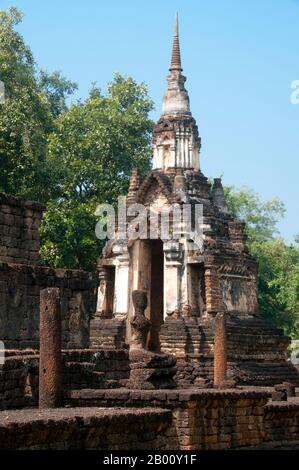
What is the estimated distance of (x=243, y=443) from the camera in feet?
44.2

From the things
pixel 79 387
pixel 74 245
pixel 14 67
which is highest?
pixel 14 67

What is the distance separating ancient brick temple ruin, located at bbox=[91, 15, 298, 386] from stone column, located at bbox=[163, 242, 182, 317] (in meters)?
0.03

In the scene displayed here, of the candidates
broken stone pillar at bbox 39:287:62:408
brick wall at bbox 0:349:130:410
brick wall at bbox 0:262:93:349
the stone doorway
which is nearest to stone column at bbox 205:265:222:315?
the stone doorway

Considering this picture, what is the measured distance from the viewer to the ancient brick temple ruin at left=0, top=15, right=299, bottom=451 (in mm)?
11336

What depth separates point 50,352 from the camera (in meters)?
12.5

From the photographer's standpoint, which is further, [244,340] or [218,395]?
[244,340]

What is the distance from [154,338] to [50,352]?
16889 millimetres

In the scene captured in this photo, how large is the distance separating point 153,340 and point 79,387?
594 inches

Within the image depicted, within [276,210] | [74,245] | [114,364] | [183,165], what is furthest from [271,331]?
[276,210]

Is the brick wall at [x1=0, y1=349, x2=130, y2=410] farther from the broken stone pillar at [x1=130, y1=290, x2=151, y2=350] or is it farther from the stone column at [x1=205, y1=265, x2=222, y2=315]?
the stone column at [x1=205, y1=265, x2=222, y2=315]

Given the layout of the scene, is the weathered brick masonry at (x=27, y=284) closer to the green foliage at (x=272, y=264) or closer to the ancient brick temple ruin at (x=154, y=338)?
the ancient brick temple ruin at (x=154, y=338)

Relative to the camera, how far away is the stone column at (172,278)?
Result: 2694 cm

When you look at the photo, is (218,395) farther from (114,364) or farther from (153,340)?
(153,340)
